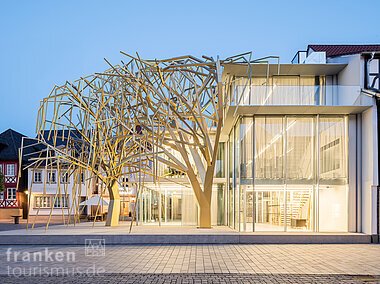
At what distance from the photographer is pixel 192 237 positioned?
1955 centimetres

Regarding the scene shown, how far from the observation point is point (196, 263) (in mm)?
13820

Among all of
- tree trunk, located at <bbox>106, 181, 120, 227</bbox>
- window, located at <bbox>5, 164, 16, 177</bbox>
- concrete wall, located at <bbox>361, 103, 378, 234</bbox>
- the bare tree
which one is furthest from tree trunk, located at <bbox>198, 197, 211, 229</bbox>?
window, located at <bbox>5, 164, 16, 177</bbox>

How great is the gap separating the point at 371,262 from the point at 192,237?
740 centimetres

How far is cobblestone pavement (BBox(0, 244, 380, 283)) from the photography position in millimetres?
11469

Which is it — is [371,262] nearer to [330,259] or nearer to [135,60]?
[330,259]

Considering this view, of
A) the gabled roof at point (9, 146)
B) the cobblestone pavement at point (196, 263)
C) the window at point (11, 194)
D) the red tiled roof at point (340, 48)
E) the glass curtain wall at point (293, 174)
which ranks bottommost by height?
the cobblestone pavement at point (196, 263)

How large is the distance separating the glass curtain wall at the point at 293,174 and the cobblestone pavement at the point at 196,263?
3240 millimetres

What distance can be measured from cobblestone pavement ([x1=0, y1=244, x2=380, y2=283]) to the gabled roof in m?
38.7

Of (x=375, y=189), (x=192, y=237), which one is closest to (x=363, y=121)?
(x=375, y=189)

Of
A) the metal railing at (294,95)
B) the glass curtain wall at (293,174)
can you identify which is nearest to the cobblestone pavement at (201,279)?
the glass curtain wall at (293,174)

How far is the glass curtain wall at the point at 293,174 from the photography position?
2162cm

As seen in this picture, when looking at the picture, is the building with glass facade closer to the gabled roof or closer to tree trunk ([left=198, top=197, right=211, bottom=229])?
tree trunk ([left=198, top=197, right=211, bottom=229])

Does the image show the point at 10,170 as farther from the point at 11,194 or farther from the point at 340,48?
the point at 340,48

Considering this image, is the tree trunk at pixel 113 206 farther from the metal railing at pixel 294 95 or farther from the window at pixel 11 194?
the window at pixel 11 194
